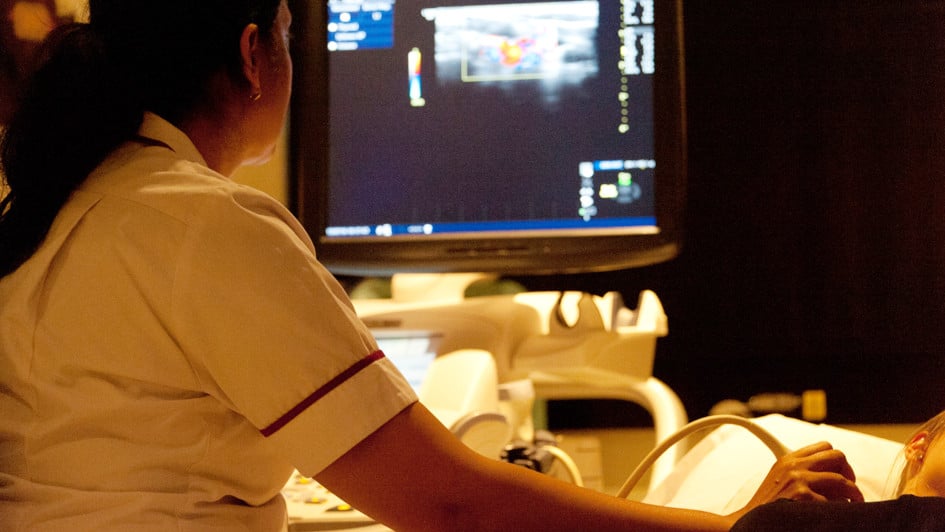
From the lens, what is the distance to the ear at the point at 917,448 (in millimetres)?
956

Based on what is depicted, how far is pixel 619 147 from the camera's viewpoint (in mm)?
1402

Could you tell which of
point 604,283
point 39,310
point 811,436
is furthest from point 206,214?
point 604,283

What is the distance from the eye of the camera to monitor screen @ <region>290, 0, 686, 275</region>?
4.58 ft

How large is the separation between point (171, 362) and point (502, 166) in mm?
826

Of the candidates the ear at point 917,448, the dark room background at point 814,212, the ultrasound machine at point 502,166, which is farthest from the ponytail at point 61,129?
the dark room background at point 814,212

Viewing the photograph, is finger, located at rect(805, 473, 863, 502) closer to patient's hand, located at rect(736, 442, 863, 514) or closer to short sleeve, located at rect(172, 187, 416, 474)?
patient's hand, located at rect(736, 442, 863, 514)

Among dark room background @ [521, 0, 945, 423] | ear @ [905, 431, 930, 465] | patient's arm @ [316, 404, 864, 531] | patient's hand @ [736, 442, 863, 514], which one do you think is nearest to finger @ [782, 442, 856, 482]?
patient's hand @ [736, 442, 863, 514]

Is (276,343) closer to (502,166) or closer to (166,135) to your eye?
(166,135)

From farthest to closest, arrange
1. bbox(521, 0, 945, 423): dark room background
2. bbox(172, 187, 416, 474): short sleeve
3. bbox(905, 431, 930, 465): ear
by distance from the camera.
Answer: bbox(521, 0, 945, 423): dark room background → bbox(905, 431, 930, 465): ear → bbox(172, 187, 416, 474): short sleeve

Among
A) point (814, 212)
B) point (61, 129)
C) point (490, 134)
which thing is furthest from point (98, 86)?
point (814, 212)

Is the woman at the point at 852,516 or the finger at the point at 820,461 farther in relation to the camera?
the finger at the point at 820,461

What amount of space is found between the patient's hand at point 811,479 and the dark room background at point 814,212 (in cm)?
106

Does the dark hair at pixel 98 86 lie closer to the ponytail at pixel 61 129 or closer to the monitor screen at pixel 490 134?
the ponytail at pixel 61 129

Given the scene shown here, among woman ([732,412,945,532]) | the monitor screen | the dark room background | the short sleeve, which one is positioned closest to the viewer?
woman ([732,412,945,532])
